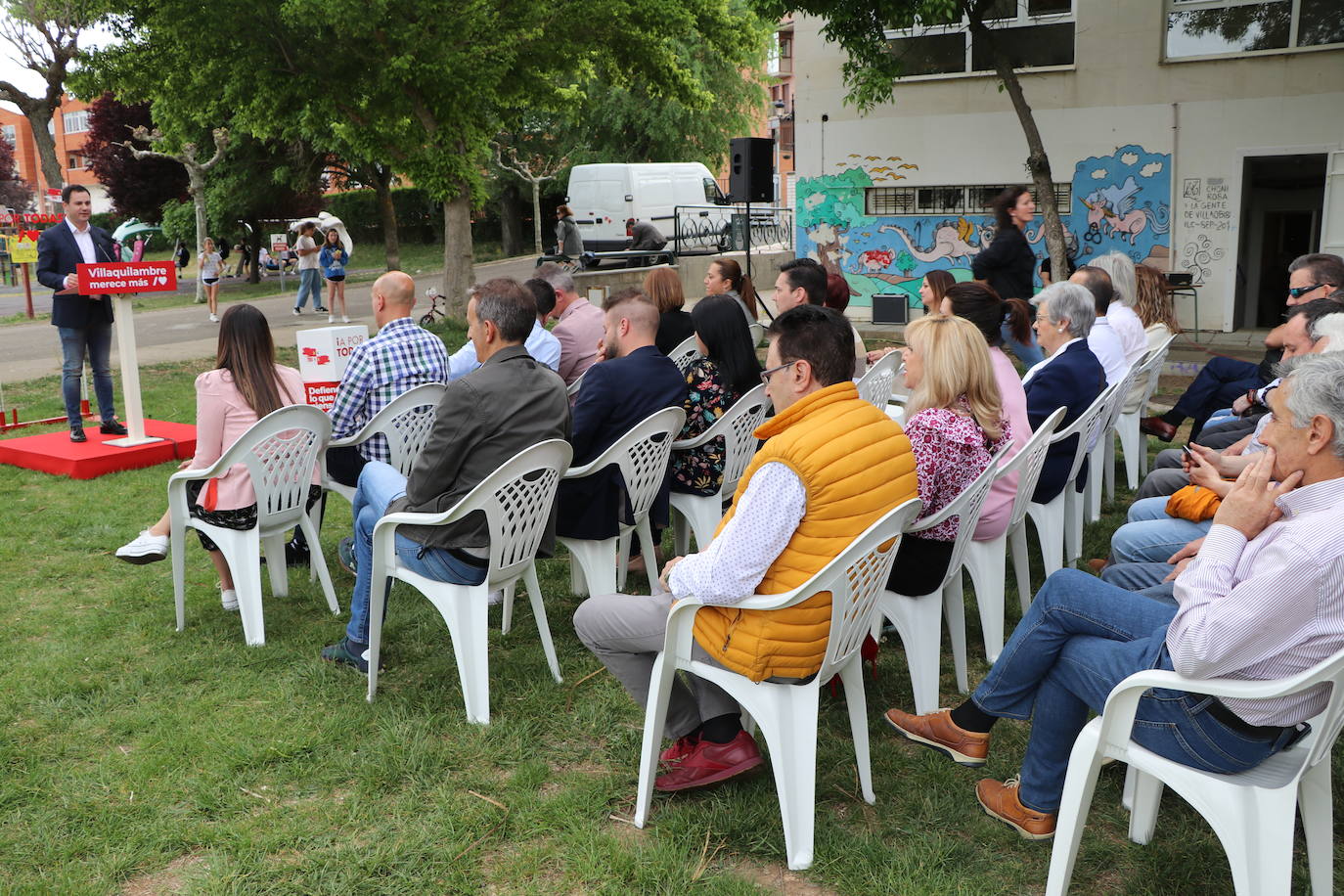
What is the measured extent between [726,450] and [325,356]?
271cm

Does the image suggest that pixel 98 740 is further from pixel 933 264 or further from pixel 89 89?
pixel 933 264

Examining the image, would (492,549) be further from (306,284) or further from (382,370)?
(306,284)

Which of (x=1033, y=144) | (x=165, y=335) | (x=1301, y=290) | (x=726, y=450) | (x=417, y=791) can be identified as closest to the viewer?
(x=417, y=791)

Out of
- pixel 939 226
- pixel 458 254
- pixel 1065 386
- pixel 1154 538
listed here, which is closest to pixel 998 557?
pixel 1154 538

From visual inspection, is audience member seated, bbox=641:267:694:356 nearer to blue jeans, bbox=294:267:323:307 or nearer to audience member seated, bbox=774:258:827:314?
audience member seated, bbox=774:258:827:314

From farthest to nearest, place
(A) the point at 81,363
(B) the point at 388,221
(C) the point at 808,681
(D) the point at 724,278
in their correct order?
(B) the point at 388,221, (A) the point at 81,363, (D) the point at 724,278, (C) the point at 808,681

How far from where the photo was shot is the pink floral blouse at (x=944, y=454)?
339cm

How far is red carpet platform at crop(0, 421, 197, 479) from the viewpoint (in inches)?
280

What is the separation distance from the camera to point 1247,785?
2182 mm

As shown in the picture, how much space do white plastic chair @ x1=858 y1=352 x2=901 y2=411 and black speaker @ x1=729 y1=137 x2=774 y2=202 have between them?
29.2 ft

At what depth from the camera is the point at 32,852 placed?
2822mm

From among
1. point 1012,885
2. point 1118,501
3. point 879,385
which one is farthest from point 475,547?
point 1118,501

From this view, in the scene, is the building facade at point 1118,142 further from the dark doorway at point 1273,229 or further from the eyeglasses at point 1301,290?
the eyeglasses at point 1301,290

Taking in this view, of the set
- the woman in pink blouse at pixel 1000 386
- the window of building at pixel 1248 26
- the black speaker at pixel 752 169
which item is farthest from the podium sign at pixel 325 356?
the window of building at pixel 1248 26
